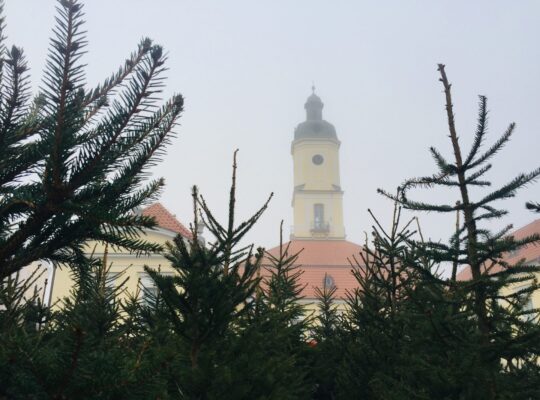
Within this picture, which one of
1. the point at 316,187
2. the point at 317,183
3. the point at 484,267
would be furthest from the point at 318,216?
the point at 484,267

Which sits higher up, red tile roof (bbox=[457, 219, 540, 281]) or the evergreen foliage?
red tile roof (bbox=[457, 219, 540, 281])

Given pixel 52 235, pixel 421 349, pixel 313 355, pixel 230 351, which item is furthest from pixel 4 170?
pixel 313 355

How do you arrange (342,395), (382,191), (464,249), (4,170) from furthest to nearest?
(342,395), (382,191), (464,249), (4,170)

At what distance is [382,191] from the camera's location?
4562mm

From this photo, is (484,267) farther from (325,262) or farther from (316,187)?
(316,187)

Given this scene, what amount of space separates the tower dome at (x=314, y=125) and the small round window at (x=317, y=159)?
8.78ft

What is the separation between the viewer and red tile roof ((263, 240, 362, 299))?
115 feet

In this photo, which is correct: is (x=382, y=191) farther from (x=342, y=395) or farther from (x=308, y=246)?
(x=308, y=246)

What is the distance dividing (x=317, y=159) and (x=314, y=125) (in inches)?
237

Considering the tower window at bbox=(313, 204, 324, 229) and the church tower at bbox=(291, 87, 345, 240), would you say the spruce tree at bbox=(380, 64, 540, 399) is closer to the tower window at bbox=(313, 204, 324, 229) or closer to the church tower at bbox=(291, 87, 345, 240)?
the church tower at bbox=(291, 87, 345, 240)

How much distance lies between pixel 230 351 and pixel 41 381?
297 centimetres

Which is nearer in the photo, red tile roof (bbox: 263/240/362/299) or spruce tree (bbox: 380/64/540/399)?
spruce tree (bbox: 380/64/540/399)

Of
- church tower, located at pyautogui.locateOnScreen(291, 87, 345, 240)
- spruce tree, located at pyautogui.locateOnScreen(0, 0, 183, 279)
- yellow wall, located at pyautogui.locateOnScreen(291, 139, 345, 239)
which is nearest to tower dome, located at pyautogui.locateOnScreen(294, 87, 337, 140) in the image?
church tower, located at pyautogui.locateOnScreen(291, 87, 345, 240)

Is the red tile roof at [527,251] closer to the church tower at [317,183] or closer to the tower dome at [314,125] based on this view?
the church tower at [317,183]
